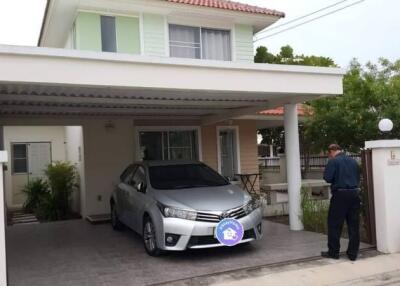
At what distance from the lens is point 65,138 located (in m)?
16.6

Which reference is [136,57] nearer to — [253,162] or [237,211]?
[237,211]

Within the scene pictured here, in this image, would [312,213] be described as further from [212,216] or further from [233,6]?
[233,6]

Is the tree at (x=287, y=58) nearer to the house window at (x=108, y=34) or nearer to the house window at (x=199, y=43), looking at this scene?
the house window at (x=199, y=43)

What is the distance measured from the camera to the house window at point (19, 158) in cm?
1605

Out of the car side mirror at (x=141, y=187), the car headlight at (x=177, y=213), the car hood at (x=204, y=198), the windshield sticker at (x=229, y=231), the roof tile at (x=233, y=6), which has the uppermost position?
the roof tile at (x=233, y=6)

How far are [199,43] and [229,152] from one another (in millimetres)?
3596

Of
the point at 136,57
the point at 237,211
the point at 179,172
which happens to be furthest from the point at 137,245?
the point at 136,57

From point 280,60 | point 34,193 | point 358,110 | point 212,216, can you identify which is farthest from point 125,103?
point 280,60

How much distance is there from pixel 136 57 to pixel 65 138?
1088 cm

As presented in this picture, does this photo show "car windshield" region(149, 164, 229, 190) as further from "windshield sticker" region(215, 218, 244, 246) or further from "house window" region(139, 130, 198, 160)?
"house window" region(139, 130, 198, 160)

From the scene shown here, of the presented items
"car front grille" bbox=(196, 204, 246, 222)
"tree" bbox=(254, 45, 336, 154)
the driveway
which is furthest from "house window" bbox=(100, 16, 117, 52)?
"tree" bbox=(254, 45, 336, 154)

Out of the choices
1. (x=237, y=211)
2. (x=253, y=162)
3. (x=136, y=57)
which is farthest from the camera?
(x=253, y=162)

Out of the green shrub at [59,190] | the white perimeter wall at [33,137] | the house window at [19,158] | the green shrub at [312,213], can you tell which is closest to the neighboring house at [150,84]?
→ the green shrub at [312,213]

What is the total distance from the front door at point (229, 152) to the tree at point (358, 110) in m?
2.88
